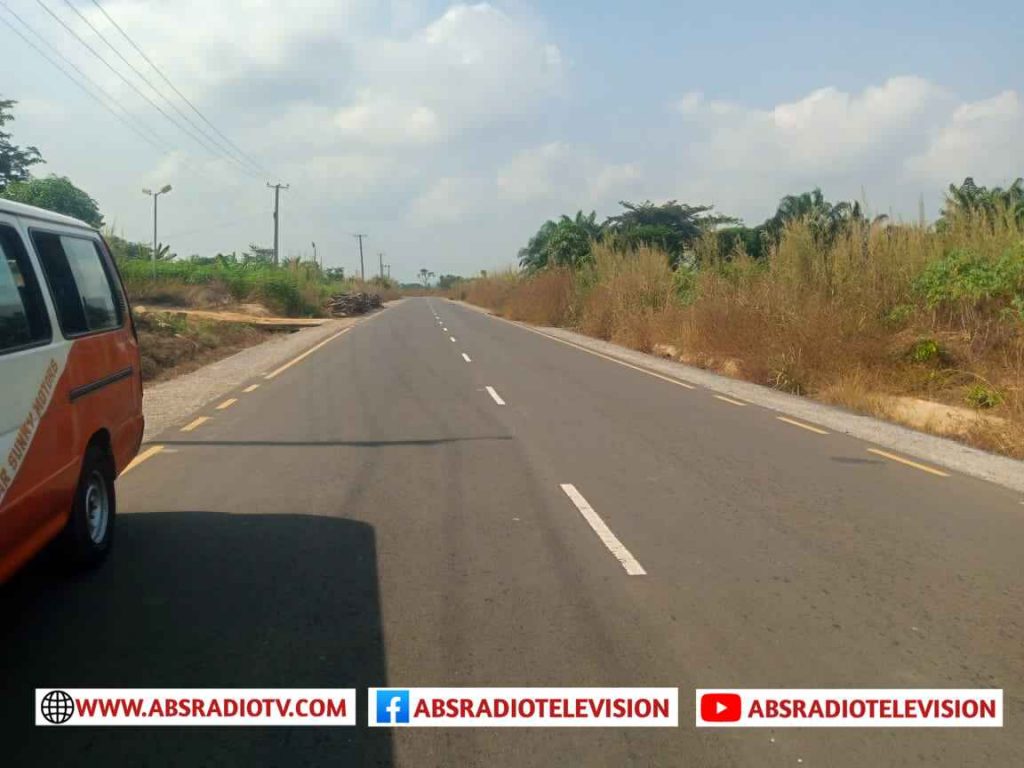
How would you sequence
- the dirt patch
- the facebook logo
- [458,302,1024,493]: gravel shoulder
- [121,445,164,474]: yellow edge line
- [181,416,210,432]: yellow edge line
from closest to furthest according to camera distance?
the facebook logo < [121,445,164,474]: yellow edge line < [458,302,1024,493]: gravel shoulder < [181,416,210,432]: yellow edge line < the dirt patch

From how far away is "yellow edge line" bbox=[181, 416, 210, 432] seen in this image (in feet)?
38.3

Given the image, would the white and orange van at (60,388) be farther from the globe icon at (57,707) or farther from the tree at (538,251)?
the tree at (538,251)

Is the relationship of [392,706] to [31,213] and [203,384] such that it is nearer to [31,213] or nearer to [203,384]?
[31,213]

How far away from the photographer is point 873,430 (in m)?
12.7

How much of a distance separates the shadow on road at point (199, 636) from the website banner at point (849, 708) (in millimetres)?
1535

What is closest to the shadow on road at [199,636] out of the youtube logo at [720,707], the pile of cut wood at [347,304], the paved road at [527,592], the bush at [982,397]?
the paved road at [527,592]

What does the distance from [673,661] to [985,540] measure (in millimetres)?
3711

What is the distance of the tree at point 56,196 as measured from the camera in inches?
1645

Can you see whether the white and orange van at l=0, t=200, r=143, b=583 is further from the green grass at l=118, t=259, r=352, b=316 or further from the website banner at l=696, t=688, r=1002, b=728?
the green grass at l=118, t=259, r=352, b=316

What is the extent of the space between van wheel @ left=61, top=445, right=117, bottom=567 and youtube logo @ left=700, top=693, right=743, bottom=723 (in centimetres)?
378

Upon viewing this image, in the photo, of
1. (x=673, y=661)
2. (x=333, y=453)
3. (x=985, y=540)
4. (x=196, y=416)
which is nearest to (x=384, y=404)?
(x=196, y=416)

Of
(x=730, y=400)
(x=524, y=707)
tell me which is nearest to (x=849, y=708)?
(x=524, y=707)

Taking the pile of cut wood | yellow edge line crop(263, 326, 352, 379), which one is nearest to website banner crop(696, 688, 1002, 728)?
yellow edge line crop(263, 326, 352, 379)

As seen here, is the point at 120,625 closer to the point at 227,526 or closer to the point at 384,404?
the point at 227,526
